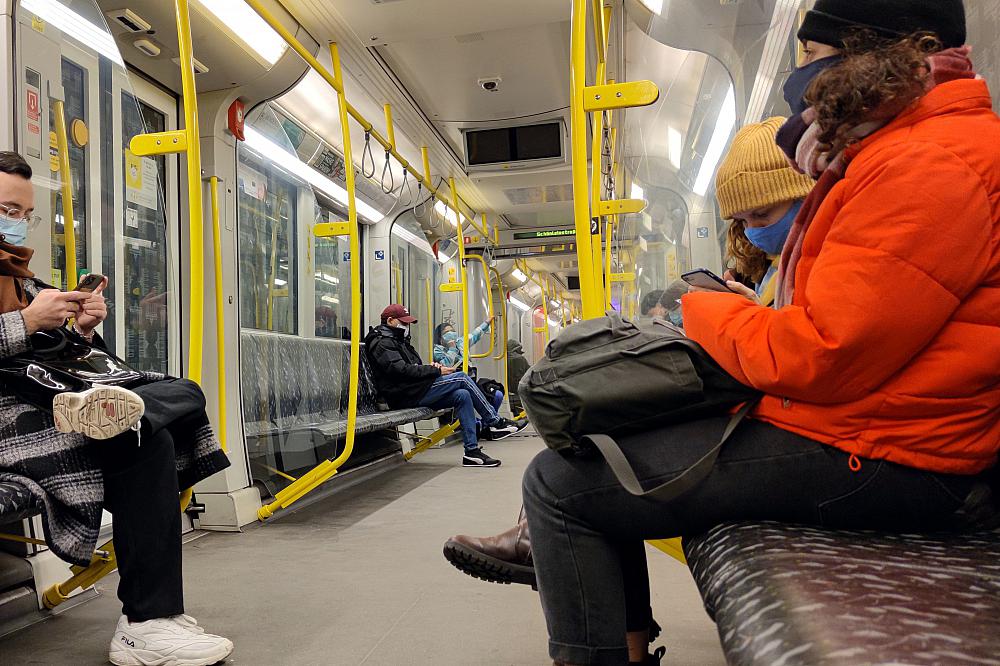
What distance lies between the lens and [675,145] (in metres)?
3.23

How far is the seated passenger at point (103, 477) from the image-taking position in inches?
67.9

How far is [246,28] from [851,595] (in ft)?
11.9

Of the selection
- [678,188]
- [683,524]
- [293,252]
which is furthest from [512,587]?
[293,252]

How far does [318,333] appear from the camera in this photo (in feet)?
16.4

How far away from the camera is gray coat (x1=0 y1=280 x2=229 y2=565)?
5.58ft

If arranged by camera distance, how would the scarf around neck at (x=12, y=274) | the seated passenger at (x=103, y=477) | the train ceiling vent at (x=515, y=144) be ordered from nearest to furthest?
Result: the seated passenger at (x=103, y=477), the scarf around neck at (x=12, y=274), the train ceiling vent at (x=515, y=144)

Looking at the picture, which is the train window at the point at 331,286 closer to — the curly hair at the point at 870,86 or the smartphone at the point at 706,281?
the smartphone at the point at 706,281

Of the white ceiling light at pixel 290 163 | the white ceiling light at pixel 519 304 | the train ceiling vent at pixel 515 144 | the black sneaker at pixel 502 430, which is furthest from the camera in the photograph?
the white ceiling light at pixel 519 304

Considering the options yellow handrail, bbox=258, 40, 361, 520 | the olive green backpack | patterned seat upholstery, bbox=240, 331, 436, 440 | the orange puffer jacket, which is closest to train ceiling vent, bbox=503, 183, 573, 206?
patterned seat upholstery, bbox=240, 331, 436, 440

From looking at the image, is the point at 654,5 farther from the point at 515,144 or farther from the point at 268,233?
the point at 515,144

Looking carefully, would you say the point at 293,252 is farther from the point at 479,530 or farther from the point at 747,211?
the point at 747,211

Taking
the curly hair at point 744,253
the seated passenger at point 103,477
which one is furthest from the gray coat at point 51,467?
the curly hair at point 744,253

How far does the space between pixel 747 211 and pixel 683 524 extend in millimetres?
770

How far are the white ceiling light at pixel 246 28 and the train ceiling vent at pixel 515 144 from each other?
8.71 feet
